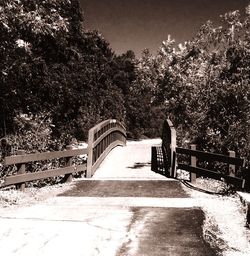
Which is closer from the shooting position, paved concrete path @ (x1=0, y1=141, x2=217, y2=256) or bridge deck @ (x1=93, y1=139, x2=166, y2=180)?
paved concrete path @ (x1=0, y1=141, x2=217, y2=256)

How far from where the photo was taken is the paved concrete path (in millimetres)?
5898

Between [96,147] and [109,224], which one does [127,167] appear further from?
[109,224]

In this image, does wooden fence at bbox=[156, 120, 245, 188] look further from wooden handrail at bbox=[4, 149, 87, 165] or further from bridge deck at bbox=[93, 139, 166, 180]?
wooden handrail at bbox=[4, 149, 87, 165]

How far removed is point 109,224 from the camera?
23.5ft

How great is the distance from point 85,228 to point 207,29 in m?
14.3

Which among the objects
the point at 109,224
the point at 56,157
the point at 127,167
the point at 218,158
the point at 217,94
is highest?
the point at 217,94

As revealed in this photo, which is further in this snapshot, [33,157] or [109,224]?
[33,157]

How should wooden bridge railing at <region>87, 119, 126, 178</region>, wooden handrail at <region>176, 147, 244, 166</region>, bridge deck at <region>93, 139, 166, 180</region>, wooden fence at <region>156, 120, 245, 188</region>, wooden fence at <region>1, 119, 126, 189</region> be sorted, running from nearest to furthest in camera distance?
wooden handrail at <region>176, 147, 244, 166</region>
wooden fence at <region>156, 120, 245, 188</region>
wooden fence at <region>1, 119, 126, 189</region>
wooden bridge railing at <region>87, 119, 126, 178</region>
bridge deck at <region>93, 139, 166, 180</region>

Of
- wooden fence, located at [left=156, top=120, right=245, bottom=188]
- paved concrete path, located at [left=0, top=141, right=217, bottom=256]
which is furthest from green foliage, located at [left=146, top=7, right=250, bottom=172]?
paved concrete path, located at [left=0, top=141, right=217, bottom=256]

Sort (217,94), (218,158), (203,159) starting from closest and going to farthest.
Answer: (218,158), (203,159), (217,94)

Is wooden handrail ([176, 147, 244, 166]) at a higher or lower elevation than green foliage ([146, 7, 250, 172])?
lower

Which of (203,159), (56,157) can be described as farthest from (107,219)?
(203,159)

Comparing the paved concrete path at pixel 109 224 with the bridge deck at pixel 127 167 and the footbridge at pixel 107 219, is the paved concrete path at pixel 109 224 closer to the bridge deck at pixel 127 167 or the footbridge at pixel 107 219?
the footbridge at pixel 107 219

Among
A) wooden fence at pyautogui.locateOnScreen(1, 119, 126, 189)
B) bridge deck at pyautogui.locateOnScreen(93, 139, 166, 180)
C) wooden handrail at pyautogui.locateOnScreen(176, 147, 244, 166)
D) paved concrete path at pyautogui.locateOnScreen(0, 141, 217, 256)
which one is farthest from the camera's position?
bridge deck at pyautogui.locateOnScreen(93, 139, 166, 180)
